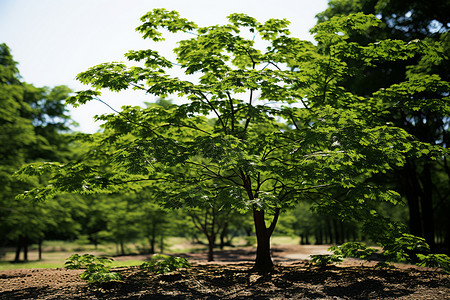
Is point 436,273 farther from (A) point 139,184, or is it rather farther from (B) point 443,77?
(A) point 139,184

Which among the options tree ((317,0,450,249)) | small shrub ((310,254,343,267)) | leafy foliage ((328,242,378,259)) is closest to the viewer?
leafy foliage ((328,242,378,259))

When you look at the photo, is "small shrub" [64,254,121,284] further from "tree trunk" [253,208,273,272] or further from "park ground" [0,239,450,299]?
"tree trunk" [253,208,273,272]

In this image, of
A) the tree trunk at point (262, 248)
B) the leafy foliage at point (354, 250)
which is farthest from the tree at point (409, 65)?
the tree trunk at point (262, 248)

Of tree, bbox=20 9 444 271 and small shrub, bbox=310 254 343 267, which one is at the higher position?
tree, bbox=20 9 444 271

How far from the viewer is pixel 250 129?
35.4 feet

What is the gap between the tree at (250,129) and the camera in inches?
285

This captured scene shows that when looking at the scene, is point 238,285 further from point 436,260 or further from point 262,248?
point 436,260

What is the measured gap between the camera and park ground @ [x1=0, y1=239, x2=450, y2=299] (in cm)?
713

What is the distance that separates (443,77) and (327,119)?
9.80m

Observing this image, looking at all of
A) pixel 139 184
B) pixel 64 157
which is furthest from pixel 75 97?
pixel 64 157

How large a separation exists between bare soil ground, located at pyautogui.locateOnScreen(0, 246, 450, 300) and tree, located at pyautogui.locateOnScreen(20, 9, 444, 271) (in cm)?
171

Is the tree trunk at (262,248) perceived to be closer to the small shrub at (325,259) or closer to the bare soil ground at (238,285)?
the bare soil ground at (238,285)

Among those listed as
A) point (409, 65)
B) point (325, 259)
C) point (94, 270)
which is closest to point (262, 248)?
point (325, 259)

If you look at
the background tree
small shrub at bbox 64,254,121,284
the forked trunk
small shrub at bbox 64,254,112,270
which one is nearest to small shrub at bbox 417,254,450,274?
the forked trunk
